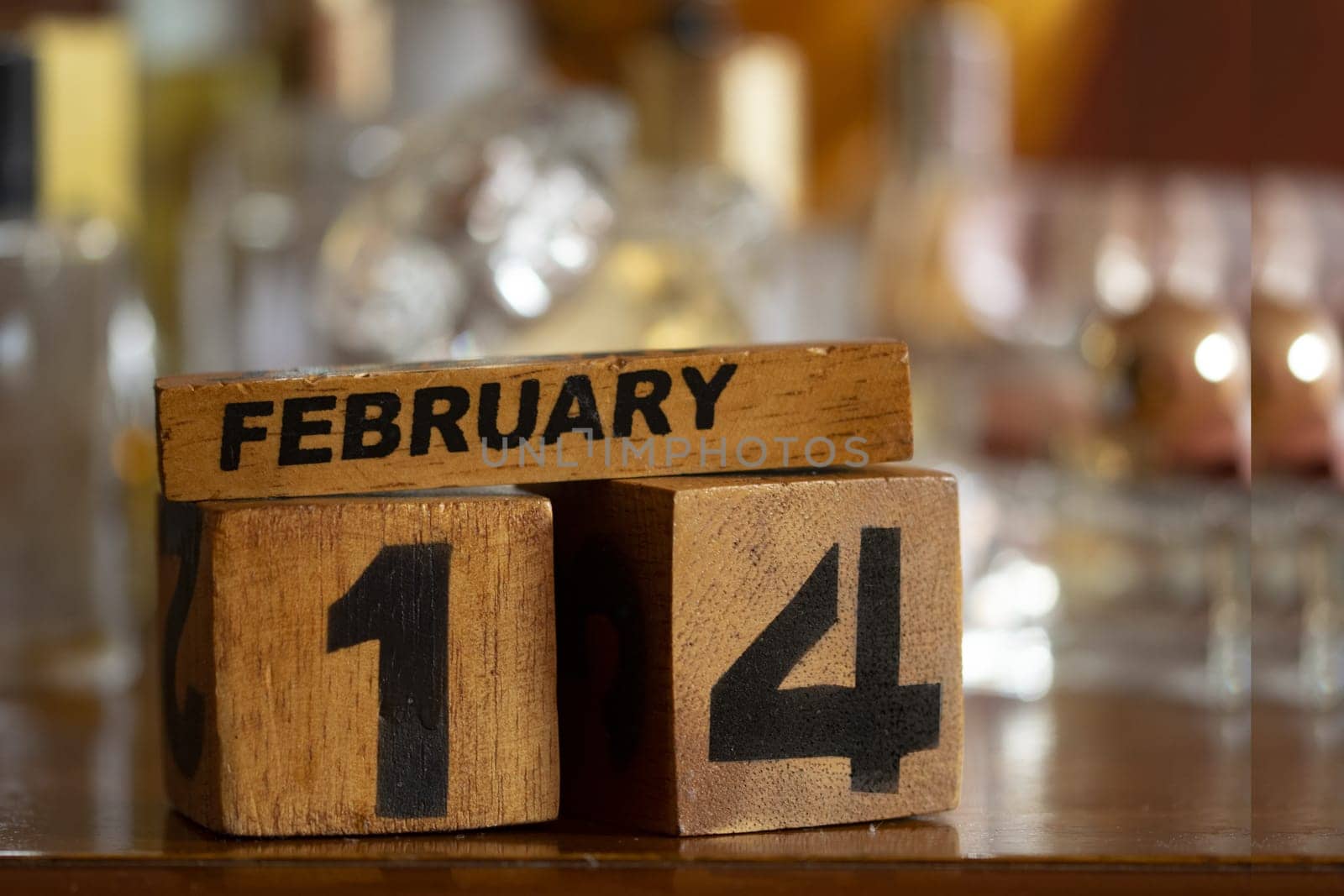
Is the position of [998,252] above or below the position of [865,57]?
below

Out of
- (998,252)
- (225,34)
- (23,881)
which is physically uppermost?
(225,34)

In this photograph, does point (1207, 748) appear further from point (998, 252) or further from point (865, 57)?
point (865, 57)

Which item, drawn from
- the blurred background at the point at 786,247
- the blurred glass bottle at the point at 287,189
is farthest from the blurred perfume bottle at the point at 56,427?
the blurred glass bottle at the point at 287,189

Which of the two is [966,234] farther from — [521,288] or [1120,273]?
[521,288]

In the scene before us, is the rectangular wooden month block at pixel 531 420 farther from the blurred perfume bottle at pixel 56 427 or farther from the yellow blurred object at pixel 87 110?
the yellow blurred object at pixel 87 110

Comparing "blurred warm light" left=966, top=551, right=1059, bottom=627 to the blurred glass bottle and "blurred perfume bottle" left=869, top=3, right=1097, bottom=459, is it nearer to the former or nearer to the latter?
"blurred perfume bottle" left=869, top=3, right=1097, bottom=459

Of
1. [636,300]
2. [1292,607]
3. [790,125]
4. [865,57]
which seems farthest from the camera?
→ [865,57]

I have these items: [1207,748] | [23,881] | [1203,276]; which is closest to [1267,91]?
[1203,276]

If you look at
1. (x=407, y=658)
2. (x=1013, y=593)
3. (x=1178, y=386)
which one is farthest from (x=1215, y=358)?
(x=407, y=658)
